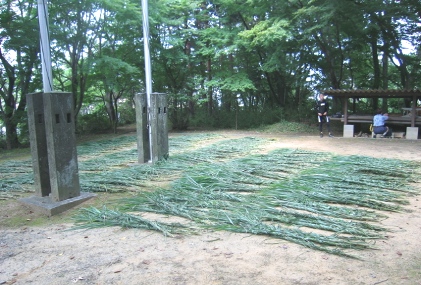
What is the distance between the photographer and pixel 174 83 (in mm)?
14039

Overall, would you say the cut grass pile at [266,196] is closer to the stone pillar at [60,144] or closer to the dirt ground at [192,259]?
the dirt ground at [192,259]

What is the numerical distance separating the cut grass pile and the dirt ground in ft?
Result: 0.45

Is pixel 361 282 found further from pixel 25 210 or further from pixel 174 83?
pixel 174 83

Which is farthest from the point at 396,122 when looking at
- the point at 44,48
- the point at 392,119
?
the point at 44,48

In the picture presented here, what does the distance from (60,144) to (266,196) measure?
99.8 inches

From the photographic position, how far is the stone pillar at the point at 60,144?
381 cm

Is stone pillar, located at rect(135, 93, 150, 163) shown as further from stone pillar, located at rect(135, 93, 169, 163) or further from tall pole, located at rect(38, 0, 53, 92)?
tall pole, located at rect(38, 0, 53, 92)

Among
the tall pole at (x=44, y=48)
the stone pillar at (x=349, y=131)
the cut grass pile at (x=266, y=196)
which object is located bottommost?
the cut grass pile at (x=266, y=196)

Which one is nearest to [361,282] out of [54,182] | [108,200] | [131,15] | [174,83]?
[108,200]

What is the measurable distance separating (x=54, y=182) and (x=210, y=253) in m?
2.36

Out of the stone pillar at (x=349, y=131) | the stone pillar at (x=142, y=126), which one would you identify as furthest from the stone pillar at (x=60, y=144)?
the stone pillar at (x=349, y=131)

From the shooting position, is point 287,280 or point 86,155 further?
point 86,155

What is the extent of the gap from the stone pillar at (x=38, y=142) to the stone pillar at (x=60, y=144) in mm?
230

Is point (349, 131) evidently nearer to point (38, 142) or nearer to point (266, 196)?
point (266, 196)
